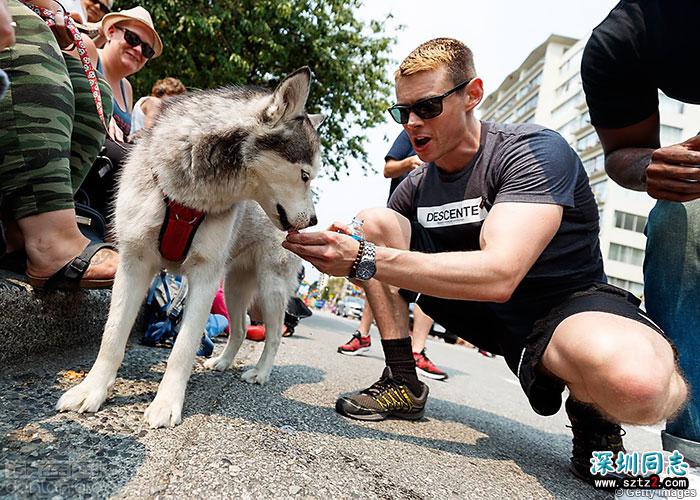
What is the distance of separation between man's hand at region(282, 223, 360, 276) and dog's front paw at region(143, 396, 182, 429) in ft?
2.72

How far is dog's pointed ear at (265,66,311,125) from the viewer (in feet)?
7.47

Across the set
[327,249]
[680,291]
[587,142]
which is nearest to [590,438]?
[680,291]

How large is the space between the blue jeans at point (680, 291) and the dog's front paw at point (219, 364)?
8.24ft

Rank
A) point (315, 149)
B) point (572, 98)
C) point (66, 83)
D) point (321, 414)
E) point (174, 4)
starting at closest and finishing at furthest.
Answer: point (66, 83)
point (321, 414)
point (315, 149)
point (174, 4)
point (572, 98)

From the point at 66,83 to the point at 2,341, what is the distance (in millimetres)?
1149

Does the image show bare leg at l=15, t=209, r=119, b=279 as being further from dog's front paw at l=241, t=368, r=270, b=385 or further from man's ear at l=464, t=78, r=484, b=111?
man's ear at l=464, t=78, r=484, b=111

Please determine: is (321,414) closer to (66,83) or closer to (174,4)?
(66,83)

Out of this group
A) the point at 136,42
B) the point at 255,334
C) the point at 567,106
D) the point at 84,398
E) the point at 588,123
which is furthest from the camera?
the point at 567,106

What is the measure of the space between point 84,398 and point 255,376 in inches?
49.0

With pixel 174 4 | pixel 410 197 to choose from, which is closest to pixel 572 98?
pixel 174 4

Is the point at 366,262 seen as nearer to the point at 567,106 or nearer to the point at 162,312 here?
the point at 162,312

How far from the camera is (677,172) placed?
1.91 meters

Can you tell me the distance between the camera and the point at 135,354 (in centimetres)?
282

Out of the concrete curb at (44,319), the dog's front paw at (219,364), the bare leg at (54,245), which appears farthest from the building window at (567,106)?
the bare leg at (54,245)
